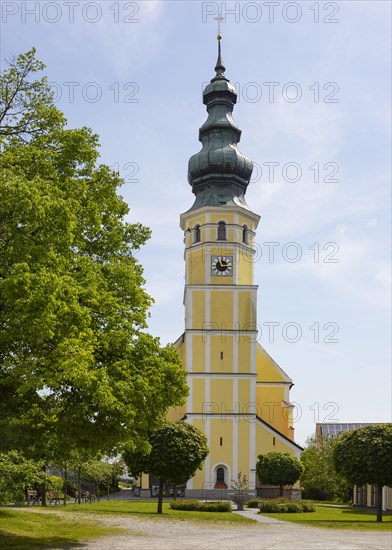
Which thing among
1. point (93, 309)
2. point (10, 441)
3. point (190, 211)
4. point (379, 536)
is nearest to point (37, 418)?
point (10, 441)

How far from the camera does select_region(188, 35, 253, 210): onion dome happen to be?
56.5 meters

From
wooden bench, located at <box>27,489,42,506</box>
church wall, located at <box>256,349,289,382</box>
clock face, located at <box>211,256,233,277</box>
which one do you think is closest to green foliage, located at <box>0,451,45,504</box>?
wooden bench, located at <box>27,489,42,506</box>

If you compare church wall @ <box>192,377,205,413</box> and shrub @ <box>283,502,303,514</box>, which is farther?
church wall @ <box>192,377,205,413</box>

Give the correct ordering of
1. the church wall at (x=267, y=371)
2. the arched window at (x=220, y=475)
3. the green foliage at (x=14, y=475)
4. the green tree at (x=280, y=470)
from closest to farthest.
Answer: the green foliage at (x=14, y=475) < the green tree at (x=280, y=470) < the arched window at (x=220, y=475) < the church wall at (x=267, y=371)

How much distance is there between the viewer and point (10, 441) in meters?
16.8

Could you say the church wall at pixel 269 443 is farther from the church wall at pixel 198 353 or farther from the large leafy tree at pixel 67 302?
Answer: the large leafy tree at pixel 67 302

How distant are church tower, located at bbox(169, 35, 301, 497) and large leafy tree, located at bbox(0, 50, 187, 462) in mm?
33068

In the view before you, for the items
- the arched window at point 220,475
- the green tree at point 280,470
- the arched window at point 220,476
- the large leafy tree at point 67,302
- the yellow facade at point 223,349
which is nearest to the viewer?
the large leafy tree at point 67,302


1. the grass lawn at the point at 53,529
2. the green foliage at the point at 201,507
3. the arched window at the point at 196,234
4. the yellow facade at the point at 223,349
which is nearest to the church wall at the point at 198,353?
the yellow facade at the point at 223,349

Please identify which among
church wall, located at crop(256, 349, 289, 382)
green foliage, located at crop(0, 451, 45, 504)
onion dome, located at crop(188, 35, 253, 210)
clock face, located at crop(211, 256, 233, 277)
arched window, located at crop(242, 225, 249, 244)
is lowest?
green foliage, located at crop(0, 451, 45, 504)

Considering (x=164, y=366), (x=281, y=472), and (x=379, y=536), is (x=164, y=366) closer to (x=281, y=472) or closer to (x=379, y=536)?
(x=379, y=536)

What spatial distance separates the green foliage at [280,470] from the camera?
153 feet

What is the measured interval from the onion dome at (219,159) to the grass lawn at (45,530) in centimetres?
3572

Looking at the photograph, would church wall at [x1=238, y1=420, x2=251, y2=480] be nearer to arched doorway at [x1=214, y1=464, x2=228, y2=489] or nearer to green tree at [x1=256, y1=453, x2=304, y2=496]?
arched doorway at [x1=214, y1=464, x2=228, y2=489]
